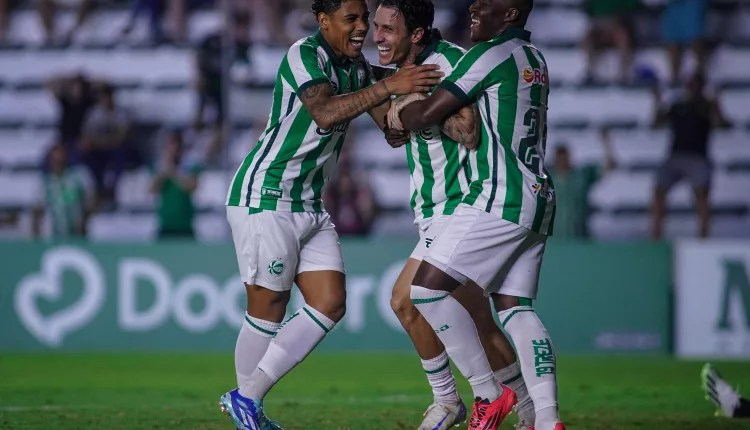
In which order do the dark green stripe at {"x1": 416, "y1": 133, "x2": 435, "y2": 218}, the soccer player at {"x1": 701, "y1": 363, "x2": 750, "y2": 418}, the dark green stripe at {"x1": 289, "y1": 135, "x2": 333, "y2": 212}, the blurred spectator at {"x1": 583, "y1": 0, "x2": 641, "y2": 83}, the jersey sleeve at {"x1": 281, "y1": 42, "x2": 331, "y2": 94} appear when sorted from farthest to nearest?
the blurred spectator at {"x1": 583, "y1": 0, "x2": 641, "y2": 83}, the soccer player at {"x1": 701, "y1": 363, "x2": 750, "y2": 418}, the dark green stripe at {"x1": 416, "y1": 133, "x2": 435, "y2": 218}, the dark green stripe at {"x1": 289, "y1": 135, "x2": 333, "y2": 212}, the jersey sleeve at {"x1": 281, "y1": 42, "x2": 331, "y2": 94}

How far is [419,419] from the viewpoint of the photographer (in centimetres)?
729

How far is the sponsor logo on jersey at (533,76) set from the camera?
584 cm

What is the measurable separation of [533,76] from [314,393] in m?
4.14

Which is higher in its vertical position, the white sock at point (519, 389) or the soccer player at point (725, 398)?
the white sock at point (519, 389)

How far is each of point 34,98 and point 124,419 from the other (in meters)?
9.95

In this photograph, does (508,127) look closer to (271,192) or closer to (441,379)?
(271,192)

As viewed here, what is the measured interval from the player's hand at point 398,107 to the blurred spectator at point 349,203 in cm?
737

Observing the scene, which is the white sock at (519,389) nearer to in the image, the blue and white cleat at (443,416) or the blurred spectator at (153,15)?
the blue and white cleat at (443,416)

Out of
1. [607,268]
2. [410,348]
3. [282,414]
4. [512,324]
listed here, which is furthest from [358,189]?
[512,324]

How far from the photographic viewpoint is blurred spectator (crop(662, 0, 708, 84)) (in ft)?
49.4

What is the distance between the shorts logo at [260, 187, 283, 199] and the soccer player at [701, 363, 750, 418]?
326 centimetres

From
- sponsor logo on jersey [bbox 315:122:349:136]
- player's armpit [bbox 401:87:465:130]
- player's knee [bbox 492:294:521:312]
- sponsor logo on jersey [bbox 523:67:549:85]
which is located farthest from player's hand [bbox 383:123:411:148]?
player's knee [bbox 492:294:521:312]

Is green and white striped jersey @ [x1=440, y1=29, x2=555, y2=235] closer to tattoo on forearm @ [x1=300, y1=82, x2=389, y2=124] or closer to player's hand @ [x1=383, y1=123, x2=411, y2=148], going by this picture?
tattoo on forearm @ [x1=300, y1=82, x2=389, y2=124]

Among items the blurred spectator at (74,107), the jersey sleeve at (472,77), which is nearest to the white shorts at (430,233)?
the jersey sleeve at (472,77)
